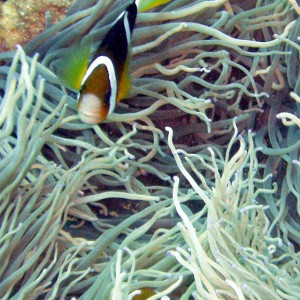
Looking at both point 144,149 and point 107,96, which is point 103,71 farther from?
point 144,149

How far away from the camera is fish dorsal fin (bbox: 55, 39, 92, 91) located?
1.05m

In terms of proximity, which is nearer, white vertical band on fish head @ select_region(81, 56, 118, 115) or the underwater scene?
the underwater scene

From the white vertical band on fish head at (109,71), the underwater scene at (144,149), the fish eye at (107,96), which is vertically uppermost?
the white vertical band on fish head at (109,71)

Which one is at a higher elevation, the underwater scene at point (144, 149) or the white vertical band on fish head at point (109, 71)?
the white vertical band on fish head at point (109, 71)

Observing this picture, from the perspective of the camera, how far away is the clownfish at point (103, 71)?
98 cm

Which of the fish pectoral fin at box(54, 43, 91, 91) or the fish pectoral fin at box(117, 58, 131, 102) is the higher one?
the fish pectoral fin at box(54, 43, 91, 91)

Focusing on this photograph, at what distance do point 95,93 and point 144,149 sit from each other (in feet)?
0.89

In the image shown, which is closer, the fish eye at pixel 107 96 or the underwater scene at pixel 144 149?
the underwater scene at pixel 144 149

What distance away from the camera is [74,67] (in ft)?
3.45

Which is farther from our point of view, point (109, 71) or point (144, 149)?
point (144, 149)

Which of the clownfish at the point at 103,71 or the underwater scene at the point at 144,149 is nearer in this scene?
the underwater scene at the point at 144,149

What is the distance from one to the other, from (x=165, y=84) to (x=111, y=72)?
0.22m

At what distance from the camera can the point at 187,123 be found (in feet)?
4.32

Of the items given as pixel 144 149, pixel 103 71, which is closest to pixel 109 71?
pixel 103 71
